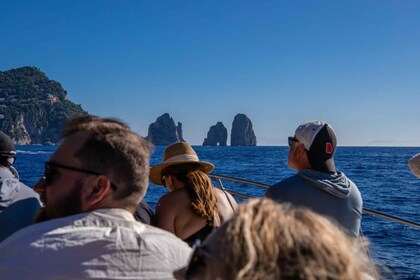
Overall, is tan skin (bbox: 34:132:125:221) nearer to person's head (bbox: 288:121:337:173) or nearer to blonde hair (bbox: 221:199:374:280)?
blonde hair (bbox: 221:199:374:280)

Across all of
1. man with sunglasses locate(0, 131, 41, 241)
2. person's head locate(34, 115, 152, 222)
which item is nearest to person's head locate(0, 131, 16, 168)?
man with sunglasses locate(0, 131, 41, 241)

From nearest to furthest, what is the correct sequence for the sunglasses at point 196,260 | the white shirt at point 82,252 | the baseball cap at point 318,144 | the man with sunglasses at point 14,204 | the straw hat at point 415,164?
the sunglasses at point 196,260 < the white shirt at point 82,252 < the man with sunglasses at point 14,204 < the baseball cap at point 318,144 < the straw hat at point 415,164

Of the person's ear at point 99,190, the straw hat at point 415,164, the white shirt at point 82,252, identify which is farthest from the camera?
the straw hat at point 415,164

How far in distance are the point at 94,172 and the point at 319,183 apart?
1.14m

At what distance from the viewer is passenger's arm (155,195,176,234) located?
256 centimetres

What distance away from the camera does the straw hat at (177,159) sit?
2.87 meters

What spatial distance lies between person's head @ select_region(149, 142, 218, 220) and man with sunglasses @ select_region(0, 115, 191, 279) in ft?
2.96

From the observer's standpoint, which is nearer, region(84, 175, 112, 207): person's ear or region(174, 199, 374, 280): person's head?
region(174, 199, 374, 280): person's head

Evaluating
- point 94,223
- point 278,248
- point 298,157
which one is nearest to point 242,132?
point 298,157

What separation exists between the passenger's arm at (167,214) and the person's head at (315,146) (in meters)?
0.74

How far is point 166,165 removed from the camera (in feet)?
9.47

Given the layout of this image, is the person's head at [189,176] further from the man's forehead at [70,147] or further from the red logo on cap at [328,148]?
the man's forehead at [70,147]

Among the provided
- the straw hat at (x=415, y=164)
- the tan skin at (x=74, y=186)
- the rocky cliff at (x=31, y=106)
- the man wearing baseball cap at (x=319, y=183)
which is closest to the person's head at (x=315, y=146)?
the man wearing baseball cap at (x=319, y=183)

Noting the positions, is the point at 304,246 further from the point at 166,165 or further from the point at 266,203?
the point at 166,165
